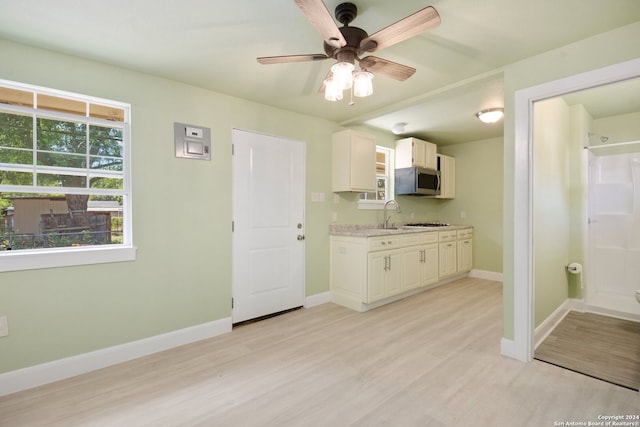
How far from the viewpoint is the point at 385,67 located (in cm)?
182

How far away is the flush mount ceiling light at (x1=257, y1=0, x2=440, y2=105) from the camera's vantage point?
1324 mm

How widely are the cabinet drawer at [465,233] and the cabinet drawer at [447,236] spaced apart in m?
0.14

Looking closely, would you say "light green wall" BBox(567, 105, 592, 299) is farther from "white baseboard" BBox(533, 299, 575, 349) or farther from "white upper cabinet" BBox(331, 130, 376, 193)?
"white upper cabinet" BBox(331, 130, 376, 193)

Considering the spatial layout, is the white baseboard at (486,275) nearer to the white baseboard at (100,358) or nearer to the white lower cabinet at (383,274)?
the white lower cabinet at (383,274)

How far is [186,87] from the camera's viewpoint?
8.77ft

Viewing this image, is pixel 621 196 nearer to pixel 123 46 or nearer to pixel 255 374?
pixel 255 374

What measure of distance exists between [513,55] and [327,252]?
273 cm

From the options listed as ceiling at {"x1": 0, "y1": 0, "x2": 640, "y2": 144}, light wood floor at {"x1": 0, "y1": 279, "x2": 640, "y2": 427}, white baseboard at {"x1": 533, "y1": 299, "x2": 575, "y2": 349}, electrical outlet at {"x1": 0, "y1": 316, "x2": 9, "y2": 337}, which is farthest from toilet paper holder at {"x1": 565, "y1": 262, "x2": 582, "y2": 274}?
electrical outlet at {"x1": 0, "y1": 316, "x2": 9, "y2": 337}

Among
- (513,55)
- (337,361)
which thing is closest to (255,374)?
(337,361)

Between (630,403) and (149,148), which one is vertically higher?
(149,148)

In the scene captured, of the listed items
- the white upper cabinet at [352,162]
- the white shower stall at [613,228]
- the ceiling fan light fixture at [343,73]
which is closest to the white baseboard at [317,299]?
the white upper cabinet at [352,162]

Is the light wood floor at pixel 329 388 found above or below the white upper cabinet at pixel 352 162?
below

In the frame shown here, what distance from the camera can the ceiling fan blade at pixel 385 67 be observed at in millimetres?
1748

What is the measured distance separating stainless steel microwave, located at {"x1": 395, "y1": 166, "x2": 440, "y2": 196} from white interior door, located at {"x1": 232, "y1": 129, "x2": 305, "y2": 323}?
1.87 meters
